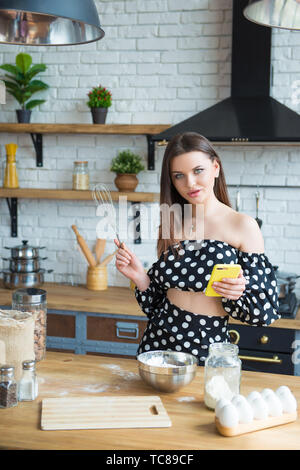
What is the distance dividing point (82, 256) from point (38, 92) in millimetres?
1179

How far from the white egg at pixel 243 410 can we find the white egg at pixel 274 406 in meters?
0.07

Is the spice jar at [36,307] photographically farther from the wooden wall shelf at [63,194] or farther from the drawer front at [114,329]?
the wooden wall shelf at [63,194]

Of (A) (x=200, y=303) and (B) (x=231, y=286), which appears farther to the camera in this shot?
(A) (x=200, y=303)

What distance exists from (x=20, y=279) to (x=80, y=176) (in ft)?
2.57

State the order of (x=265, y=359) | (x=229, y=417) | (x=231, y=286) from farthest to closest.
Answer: (x=265, y=359), (x=231, y=286), (x=229, y=417)

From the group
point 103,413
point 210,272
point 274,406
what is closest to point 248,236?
point 210,272

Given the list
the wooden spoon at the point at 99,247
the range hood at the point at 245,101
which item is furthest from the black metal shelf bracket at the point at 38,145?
the range hood at the point at 245,101

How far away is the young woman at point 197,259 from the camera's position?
208 cm

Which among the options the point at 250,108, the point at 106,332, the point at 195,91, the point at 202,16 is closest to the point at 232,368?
the point at 106,332

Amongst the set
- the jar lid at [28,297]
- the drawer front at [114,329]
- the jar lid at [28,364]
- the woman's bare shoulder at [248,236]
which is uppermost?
the woman's bare shoulder at [248,236]

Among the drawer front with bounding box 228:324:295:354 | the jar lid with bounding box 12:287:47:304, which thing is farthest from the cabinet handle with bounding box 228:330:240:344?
the jar lid with bounding box 12:287:47:304

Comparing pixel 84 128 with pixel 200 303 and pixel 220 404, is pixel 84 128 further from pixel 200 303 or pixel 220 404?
pixel 220 404

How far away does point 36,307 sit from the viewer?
1970 mm

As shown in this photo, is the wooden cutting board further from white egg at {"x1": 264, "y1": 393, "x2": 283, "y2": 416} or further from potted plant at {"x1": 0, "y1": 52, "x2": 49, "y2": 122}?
potted plant at {"x1": 0, "y1": 52, "x2": 49, "y2": 122}
